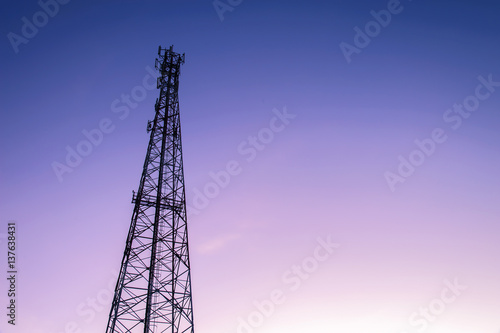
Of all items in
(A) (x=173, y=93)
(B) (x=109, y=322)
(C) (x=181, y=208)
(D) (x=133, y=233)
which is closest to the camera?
(B) (x=109, y=322)

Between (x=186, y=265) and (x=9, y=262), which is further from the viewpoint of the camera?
(x=186, y=265)

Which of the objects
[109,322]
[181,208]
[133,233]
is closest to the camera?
[109,322]

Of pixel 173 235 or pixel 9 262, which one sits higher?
pixel 9 262

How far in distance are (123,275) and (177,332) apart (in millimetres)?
5229

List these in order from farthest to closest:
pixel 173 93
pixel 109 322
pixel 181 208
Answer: pixel 173 93 < pixel 181 208 < pixel 109 322

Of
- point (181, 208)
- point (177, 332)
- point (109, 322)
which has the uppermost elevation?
point (181, 208)

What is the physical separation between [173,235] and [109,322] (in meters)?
6.84

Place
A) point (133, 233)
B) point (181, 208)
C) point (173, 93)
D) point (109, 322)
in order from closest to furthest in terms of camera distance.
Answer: point (109, 322), point (133, 233), point (181, 208), point (173, 93)

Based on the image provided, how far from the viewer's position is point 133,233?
25.3 m

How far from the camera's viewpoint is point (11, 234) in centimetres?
2367

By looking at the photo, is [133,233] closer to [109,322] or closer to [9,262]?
[109,322]

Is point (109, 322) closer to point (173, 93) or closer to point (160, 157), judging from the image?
point (160, 157)

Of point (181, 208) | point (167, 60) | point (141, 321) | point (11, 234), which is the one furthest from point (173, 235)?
point (167, 60)

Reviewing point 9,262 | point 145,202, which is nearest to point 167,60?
point 145,202
